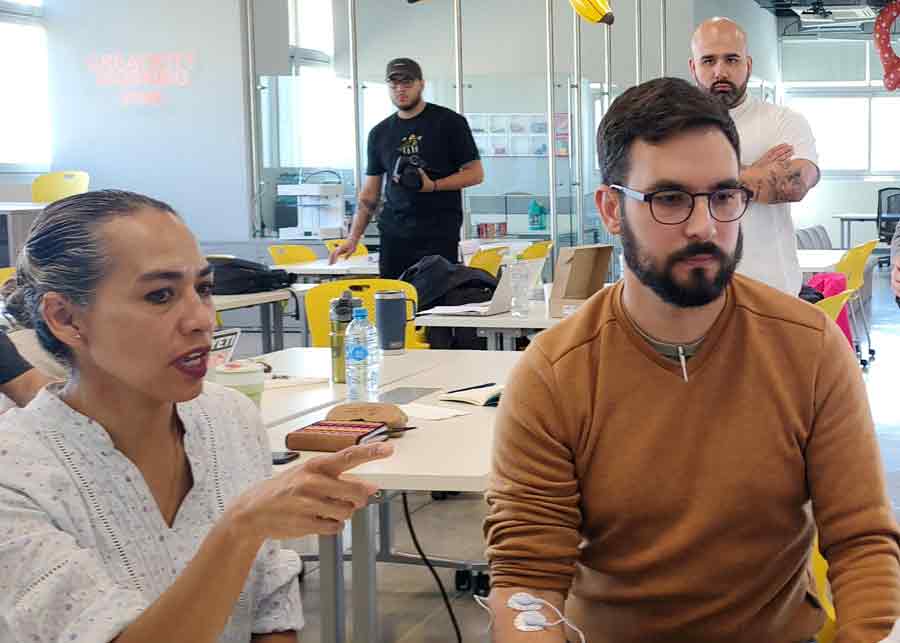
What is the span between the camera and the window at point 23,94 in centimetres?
1112

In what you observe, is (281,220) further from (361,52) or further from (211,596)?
(211,596)

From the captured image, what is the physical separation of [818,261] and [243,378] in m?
5.73

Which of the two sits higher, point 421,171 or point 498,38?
point 498,38

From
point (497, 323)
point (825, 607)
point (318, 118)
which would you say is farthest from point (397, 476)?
point (318, 118)

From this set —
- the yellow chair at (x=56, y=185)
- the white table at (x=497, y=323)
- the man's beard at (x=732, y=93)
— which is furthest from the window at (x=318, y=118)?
the man's beard at (x=732, y=93)

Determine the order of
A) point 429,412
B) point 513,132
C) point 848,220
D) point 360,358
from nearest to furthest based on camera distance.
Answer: point 429,412
point 360,358
point 513,132
point 848,220

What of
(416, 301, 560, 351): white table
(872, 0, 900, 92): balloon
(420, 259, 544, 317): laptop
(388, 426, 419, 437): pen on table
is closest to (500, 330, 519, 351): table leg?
(416, 301, 560, 351): white table

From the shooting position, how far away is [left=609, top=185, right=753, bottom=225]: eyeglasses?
69.5 inches

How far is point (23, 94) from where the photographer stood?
11.3 meters

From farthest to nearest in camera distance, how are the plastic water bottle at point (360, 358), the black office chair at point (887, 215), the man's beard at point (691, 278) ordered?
the black office chair at point (887, 215) → the plastic water bottle at point (360, 358) → the man's beard at point (691, 278)

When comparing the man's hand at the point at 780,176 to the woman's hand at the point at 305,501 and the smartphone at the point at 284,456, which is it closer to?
the smartphone at the point at 284,456

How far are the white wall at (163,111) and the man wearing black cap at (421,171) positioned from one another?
4.88 metres

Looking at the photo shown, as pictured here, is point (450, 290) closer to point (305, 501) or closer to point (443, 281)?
point (443, 281)

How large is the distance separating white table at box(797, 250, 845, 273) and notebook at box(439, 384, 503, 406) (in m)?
4.10
